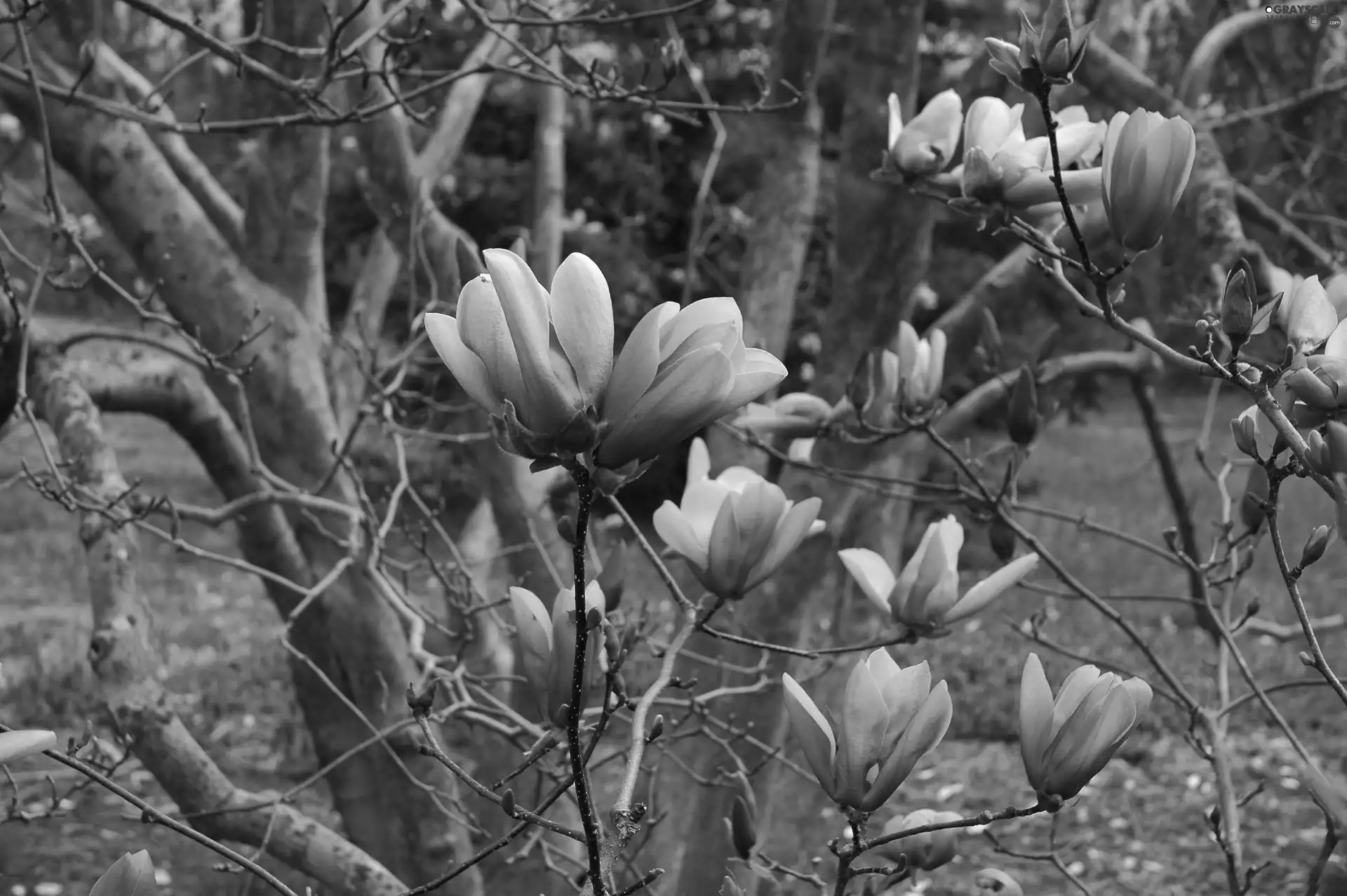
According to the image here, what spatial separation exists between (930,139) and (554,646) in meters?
0.64

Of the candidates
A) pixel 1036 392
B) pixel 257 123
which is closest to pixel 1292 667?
pixel 1036 392

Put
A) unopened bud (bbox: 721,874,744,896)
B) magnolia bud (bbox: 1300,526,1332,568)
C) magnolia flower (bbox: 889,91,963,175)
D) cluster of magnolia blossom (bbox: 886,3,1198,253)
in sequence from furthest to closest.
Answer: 1. magnolia flower (bbox: 889,91,963,175)
2. magnolia bud (bbox: 1300,526,1332,568)
3. cluster of magnolia blossom (bbox: 886,3,1198,253)
4. unopened bud (bbox: 721,874,744,896)

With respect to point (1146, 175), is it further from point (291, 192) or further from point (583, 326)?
point (291, 192)

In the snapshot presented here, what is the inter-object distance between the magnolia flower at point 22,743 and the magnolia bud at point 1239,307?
76 cm

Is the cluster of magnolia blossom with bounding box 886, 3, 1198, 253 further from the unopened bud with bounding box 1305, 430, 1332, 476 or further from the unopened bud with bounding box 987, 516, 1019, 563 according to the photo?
the unopened bud with bounding box 987, 516, 1019, 563

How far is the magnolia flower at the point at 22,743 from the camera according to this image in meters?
0.66

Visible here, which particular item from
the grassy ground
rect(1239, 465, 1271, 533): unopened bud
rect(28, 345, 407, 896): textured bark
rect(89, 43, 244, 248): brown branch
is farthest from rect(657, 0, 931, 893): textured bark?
rect(89, 43, 244, 248): brown branch

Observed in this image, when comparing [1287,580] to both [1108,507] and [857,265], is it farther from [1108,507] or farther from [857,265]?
[1108,507]

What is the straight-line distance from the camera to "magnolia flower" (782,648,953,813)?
788 millimetres

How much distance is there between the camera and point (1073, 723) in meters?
0.81

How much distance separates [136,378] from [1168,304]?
596cm

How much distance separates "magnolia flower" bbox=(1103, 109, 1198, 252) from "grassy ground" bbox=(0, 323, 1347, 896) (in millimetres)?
818

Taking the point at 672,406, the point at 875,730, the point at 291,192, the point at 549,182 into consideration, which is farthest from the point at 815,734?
the point at 549,182

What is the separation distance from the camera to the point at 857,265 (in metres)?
2.85
